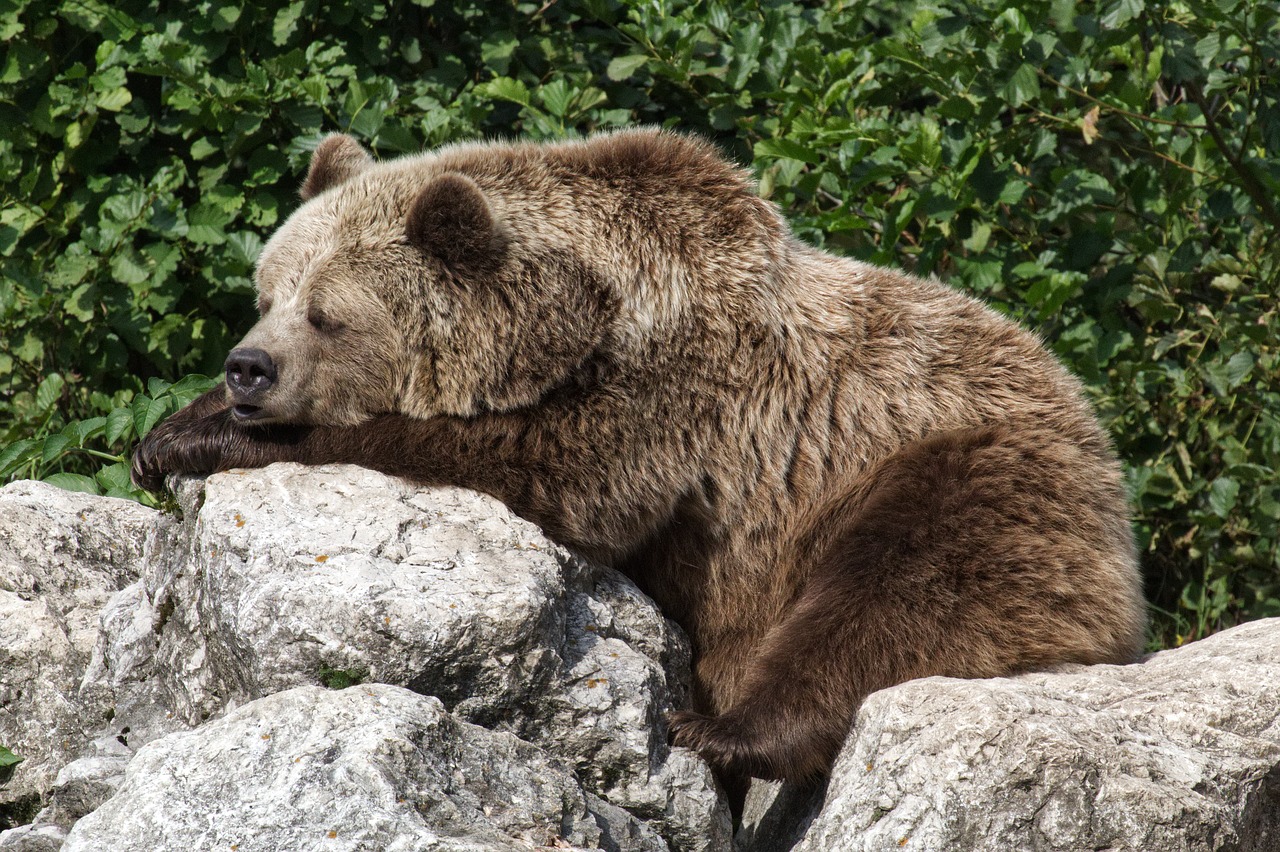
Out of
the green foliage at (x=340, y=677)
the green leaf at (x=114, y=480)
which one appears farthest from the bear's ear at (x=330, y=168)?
the green foliage at (x=340, y=677)

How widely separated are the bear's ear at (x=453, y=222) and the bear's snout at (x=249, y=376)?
0.57 meters

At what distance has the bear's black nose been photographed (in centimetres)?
357

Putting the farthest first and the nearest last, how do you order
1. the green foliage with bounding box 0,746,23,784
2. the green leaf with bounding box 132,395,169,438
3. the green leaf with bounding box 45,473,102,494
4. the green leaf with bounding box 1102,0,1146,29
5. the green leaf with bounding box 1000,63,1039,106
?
the green leaf with bounding box 1000,63,1039,106 < the green leaf with bounding box 45,473,102,494 < the green leaf with bounding box 132,395,169,438 < the green leaf with bounding box 1102,0,1146,29 < the green foliage with bounding box 0,746,23,784

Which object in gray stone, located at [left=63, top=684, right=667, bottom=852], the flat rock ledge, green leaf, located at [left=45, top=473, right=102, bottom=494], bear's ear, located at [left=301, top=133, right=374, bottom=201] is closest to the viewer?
gray stone, located at [left=63, top=684, right=667, bottom=852]

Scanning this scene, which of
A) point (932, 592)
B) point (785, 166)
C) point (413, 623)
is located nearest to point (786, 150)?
point (785, 166)

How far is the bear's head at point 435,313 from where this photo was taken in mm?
3727

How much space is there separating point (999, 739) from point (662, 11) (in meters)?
4.09

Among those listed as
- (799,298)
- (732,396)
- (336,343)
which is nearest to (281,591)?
(336,343)

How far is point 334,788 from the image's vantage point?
8.41 ft

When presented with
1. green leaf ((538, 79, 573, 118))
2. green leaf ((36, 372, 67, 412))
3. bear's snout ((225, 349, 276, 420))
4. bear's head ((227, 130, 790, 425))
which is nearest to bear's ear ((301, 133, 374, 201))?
bear's head ((227, 130, 790, 425))

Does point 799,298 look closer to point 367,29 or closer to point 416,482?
point 416,482

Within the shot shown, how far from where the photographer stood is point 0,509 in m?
4.23

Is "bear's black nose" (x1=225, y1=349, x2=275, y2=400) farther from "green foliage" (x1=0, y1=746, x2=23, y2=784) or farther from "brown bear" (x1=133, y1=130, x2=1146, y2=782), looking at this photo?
"green foliage" (x1=0, y1=746, x2=23, y2=784)

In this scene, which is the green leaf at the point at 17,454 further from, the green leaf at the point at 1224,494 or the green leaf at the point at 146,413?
the green leaf at the point at 1224,494
